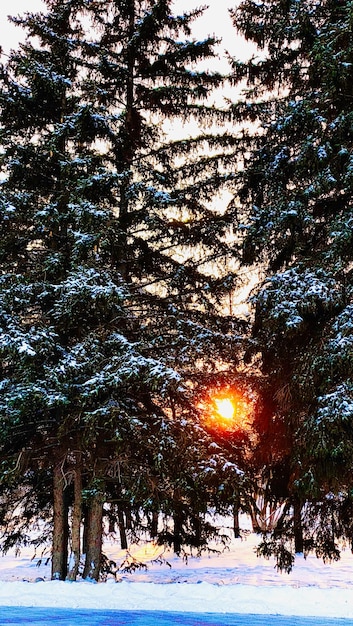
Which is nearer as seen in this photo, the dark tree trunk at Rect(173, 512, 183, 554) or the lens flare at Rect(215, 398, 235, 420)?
the dark tree trunk at Rect(173, 512, 183, 554)

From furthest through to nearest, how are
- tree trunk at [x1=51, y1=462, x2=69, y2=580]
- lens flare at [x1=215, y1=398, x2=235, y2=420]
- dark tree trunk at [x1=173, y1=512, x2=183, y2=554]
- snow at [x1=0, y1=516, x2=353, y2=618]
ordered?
lens flare at [x1=215, y1=398, x2=235, y2=420] → dark tree trunk at [x1=173, y1=512, x2=183, y2=554] → tree trunk at [x1=51, y1=462, x2=69, y2=580] → snow at [x1=0, y1=516, x2=353, y2=618]

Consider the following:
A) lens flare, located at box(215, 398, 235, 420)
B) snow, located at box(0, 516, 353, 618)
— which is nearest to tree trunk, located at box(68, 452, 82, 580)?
snow, located at box(0, 516, 353, 618)

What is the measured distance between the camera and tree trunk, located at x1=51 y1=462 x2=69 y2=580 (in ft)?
34.7

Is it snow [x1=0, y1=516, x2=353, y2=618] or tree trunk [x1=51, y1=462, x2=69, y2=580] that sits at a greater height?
tree trunk [x1=51, y1=462, x2=69, y2=580]

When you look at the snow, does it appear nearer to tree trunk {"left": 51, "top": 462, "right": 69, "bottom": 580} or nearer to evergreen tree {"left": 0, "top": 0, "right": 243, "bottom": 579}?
tree trunk {"left": 51, "top": 462, "right": 69, "bottom": 580}

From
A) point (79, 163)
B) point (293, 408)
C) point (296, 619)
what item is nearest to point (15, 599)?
point (296, 619)

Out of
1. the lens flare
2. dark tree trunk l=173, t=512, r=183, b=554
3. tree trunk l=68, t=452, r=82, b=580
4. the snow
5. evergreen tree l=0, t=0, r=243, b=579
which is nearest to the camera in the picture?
the snow

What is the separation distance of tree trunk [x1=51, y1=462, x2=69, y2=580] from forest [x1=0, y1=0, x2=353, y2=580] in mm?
38

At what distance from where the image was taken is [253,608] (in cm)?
791

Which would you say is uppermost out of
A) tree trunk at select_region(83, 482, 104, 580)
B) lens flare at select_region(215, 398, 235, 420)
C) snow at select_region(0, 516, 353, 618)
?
lens flare at select_region(215, 398, 235, 420)

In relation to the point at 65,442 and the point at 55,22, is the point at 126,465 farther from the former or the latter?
the point at 55,22

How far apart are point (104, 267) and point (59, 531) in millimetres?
5202

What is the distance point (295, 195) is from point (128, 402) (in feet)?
17.1

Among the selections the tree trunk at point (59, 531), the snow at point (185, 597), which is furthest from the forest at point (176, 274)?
the snow at point (185, 597)
